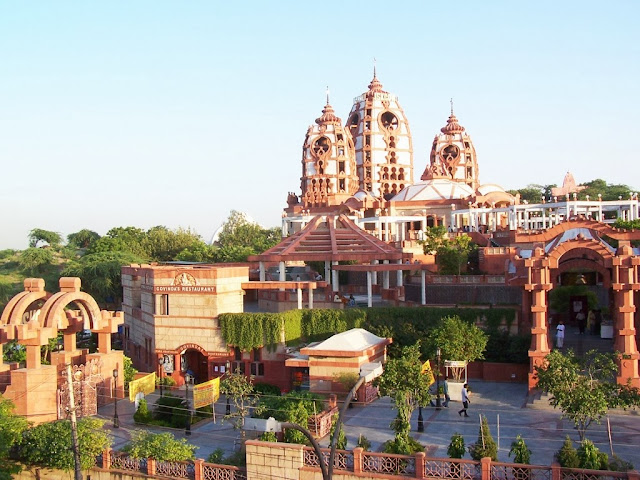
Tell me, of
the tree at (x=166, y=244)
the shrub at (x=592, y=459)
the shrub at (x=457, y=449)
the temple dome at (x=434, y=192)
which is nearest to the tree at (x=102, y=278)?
the tree at (x=166, y=244)

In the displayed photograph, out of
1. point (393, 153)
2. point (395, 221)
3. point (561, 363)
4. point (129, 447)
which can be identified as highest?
point (393, 153)

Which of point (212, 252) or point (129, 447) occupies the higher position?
point (212, 252)

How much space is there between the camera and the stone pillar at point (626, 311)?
25391mm

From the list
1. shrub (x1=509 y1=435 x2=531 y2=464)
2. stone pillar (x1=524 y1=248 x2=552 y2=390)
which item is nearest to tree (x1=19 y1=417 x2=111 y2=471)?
shrub (x1=509 y1=435 x2=531 y2=464)

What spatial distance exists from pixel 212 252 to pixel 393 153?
31.4 metres

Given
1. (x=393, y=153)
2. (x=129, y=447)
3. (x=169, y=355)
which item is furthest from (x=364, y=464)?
(x=393, y=153)

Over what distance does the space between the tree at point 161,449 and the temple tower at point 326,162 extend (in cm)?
5369

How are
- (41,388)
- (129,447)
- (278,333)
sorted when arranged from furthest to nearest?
(278,333) < (41,388) < (129,447)

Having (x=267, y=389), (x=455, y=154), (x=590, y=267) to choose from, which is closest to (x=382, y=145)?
(x=455, y=154)

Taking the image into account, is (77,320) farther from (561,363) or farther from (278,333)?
(561,363)

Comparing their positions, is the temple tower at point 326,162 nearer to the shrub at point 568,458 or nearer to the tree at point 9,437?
the tree at point 9,437

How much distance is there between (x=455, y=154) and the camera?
79.5m

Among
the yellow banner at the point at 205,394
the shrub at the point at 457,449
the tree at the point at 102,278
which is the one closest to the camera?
the shrub at the point at 457,449

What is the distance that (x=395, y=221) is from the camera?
5488cm
